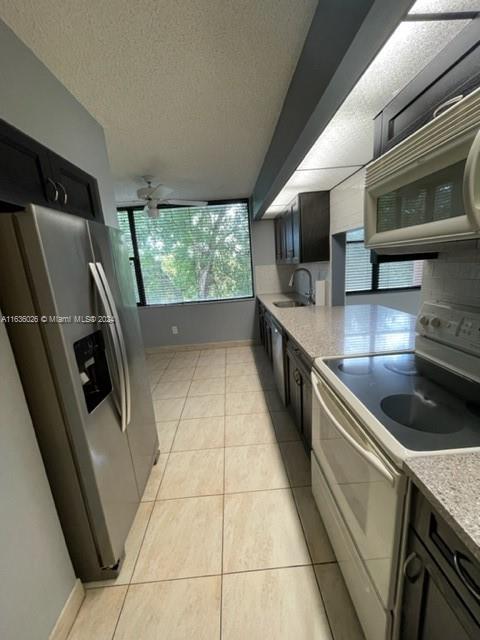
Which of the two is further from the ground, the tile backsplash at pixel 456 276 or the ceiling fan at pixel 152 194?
the ceiling fan at pixel 152 194

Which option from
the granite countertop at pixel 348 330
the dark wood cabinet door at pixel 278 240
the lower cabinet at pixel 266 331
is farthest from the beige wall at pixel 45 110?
the dark wood cabinet door at pixel 278 240

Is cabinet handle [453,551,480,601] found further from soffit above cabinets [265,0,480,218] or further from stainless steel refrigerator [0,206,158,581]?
soffit above cabinets [265,0,480,218]

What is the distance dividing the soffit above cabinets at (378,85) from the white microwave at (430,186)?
29 cm

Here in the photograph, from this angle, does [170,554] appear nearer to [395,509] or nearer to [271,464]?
[271,464]

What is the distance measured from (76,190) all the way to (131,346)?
36.9 inches

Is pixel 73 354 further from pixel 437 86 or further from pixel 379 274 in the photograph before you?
pixel 379 274

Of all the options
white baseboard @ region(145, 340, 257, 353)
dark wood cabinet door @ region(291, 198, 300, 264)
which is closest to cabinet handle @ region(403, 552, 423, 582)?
dark wood cabinet door @ region(291, 198, 300, 264)

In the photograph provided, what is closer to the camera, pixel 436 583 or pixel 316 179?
pixel 436 583

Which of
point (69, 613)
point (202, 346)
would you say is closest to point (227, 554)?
point (69, 613)

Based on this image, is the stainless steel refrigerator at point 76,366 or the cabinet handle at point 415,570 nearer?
the cabinet handle at point 415,570

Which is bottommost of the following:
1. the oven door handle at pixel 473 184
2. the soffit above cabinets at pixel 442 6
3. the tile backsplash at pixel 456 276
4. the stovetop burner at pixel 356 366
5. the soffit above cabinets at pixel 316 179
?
the stovetop burner at pixel 356 366

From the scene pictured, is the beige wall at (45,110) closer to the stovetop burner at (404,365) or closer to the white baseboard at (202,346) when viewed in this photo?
the stovetop burner at (404,365)

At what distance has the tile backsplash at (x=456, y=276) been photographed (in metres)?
1.15

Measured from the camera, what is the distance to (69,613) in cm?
112
